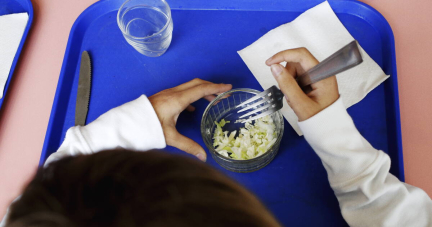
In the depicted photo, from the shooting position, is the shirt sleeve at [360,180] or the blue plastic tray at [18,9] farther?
the blue plastic tray at [18,9]

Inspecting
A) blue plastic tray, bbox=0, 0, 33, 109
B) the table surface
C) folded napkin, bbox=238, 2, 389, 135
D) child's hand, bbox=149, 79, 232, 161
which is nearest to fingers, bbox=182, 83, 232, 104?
child's hand, bbox=149, 79, 232, 161

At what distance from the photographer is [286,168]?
586 millimetres

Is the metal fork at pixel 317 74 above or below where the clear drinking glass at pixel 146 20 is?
below

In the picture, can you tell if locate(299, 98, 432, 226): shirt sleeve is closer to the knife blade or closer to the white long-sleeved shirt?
the white long-sleeved shirt

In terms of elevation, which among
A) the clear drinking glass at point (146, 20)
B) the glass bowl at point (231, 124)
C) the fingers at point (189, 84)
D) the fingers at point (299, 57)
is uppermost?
the clear drinking glass at point (146, 20)

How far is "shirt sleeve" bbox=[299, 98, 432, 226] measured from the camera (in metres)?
0.46

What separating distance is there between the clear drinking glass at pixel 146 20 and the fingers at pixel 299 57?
25 centimetres

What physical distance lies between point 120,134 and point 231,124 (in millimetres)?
212

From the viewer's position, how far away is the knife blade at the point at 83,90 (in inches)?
25.6

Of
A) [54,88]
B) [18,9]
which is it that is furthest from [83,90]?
[18,9]

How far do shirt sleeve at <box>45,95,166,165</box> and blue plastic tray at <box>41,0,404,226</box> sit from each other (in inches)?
3.0

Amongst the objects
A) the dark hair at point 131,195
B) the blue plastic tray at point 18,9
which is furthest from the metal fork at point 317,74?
the blue plastic tray at point 18,9

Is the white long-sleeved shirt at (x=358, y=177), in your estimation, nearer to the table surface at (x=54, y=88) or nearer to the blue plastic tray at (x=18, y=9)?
the table surface at (x=54, y=88)

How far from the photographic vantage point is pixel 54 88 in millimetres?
744
